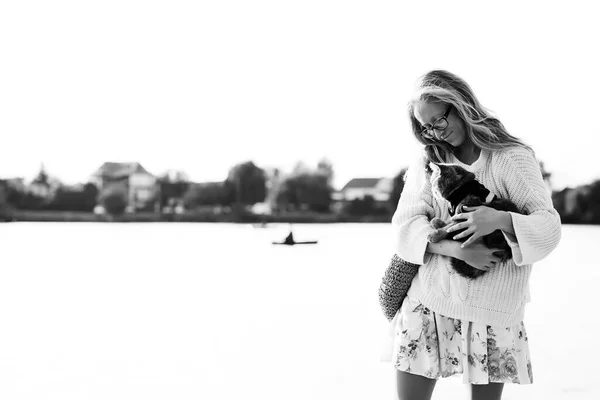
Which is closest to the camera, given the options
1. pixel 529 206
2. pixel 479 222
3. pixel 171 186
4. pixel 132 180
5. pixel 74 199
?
pixel 479 222

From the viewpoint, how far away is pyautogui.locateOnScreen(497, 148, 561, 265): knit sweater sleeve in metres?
1.68

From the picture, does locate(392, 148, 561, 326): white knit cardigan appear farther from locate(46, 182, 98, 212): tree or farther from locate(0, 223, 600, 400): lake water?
locate(46, 182, 98, 212): tree

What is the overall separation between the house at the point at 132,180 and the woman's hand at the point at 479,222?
74.1m

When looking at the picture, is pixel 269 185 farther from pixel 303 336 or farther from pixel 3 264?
pixel 303 336

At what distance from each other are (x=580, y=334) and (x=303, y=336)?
96.2 inches

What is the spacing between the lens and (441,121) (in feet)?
5.81

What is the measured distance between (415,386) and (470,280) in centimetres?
34

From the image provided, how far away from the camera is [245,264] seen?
1288cm

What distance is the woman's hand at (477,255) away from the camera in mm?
1680

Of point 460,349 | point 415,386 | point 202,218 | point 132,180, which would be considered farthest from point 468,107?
point 132,180

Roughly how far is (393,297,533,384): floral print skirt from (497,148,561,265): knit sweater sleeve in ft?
0.77

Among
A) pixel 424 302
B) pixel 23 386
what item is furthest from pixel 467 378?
pixel 23 386

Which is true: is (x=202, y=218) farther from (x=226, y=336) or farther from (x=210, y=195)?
(x=226, y=336)

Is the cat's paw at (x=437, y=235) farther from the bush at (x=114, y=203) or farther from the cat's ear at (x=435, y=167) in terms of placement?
the bush at (x=114, y=203)
